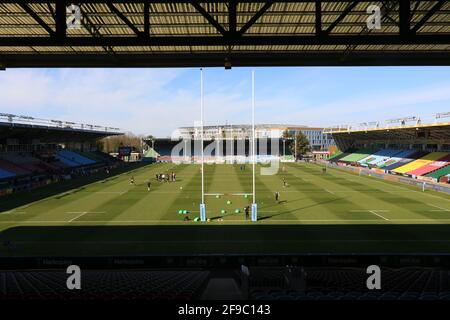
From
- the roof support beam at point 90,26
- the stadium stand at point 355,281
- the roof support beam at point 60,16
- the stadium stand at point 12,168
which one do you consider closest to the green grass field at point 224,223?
the stadium stand at point 355,281

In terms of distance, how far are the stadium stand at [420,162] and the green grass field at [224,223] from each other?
20.1 m

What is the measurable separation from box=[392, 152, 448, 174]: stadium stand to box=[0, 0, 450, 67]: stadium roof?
193 feet

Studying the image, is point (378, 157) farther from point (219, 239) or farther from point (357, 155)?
point (219, 239)

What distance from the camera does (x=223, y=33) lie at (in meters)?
8.69

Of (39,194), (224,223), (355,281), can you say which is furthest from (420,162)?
(39,194)

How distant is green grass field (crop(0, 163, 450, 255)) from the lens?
21969 millimetres

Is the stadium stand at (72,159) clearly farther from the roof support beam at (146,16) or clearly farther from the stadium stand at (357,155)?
the roof support beam at (146,16)

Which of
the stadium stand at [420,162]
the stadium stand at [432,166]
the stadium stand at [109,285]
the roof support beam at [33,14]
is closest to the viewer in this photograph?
the roof support beam at [33,14]

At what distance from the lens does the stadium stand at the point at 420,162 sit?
6253cm

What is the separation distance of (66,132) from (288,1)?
7580 centimetres

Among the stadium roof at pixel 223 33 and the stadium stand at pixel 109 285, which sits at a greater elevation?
the stadium roof at pixel 223 33

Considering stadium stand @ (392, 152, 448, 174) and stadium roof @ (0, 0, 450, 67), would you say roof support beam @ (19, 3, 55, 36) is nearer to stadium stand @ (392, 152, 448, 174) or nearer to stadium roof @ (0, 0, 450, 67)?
stadium roof @ (0, 0, 450, 67)
